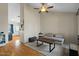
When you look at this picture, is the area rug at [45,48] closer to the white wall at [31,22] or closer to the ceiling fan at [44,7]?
the white wall at [31,22]

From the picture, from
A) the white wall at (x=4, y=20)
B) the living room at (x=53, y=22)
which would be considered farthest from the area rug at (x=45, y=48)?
the white wall at (x=4, y=20)

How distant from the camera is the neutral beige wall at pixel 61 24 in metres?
1.90

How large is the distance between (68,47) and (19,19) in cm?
122

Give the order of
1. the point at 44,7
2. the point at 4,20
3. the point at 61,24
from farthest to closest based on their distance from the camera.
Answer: the point at 4,20, the point at 61,24, the point at 44,7

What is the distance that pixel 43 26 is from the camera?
2100mm

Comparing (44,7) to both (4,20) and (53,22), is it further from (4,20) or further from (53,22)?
(4,20)

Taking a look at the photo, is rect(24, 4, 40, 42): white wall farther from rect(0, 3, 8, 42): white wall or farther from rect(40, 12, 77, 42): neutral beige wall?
rect(0, 3, 8, 42): white wall

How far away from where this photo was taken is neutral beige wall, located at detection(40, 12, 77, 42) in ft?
6.23

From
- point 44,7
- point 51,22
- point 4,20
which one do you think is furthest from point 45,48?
point 4,20

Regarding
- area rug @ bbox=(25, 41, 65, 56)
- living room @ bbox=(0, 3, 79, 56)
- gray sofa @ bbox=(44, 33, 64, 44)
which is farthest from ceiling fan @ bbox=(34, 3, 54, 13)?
area rug @ bbox=(25, 41, 65, 56)

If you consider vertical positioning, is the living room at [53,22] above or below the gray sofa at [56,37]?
above

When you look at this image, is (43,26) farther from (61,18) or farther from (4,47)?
(4,47)

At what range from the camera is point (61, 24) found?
6.63 feet

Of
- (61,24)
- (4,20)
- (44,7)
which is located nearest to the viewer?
(44,7)
